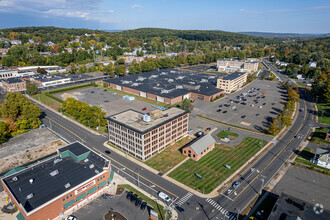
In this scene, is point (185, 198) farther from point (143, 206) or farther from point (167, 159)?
point (167, 159)

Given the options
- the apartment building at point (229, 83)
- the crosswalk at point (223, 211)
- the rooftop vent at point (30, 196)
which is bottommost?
the crosswalk at point (223, 211)

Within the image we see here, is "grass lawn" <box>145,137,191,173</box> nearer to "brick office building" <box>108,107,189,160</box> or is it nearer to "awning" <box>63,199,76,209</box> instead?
"brick office building" <box>108,107,189,160</box>

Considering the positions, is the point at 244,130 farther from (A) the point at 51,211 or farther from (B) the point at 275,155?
(A) the point at 51,211

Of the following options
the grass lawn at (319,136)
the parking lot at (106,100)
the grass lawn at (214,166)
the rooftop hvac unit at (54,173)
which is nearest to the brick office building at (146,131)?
the grass lawn at (214,166)

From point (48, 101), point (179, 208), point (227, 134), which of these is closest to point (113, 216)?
point (179, 208)

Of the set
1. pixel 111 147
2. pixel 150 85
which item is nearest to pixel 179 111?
pixel 111 147

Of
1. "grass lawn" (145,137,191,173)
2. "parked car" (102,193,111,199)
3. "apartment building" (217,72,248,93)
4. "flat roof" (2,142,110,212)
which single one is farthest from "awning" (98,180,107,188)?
"apartment building" (217,72,248,93)

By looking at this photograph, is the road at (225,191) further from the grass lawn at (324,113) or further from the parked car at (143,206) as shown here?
the grass lawn at (324,113)
